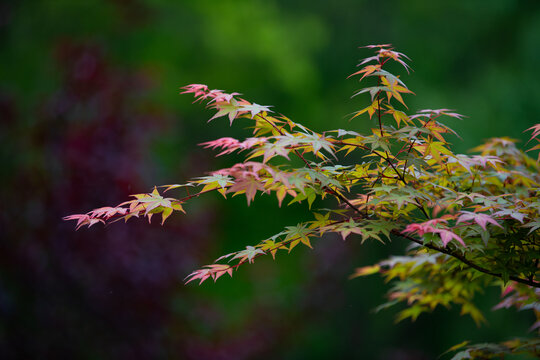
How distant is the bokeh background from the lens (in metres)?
3.11

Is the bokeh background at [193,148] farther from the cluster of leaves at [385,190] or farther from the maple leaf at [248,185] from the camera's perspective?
the maple leaf at [248,185]

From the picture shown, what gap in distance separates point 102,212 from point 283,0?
14.8 feet

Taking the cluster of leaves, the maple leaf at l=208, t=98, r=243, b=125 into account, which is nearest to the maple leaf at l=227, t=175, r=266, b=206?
the cluster of leaves

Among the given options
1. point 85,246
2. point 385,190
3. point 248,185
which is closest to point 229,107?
point 248,185

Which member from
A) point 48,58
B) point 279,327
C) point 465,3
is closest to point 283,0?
point 465,3

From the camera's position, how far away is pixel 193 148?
503 cm

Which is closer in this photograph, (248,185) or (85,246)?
(248,185)

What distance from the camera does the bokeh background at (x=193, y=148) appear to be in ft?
10.2

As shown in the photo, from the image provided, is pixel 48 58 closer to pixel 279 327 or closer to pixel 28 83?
pixel 28 83

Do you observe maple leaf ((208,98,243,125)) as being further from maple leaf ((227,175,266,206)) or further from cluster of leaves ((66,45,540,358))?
maple leaf ((227,175,266,206))

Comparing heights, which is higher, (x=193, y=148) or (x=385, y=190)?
(x=385, y=190)

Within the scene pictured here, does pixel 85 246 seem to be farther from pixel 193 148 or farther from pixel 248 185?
pixel 248 185

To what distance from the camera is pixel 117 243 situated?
309 centimetres

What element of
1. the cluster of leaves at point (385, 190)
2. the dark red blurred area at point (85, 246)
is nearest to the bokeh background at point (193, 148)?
the dark red blurred area at point (85, 246)
